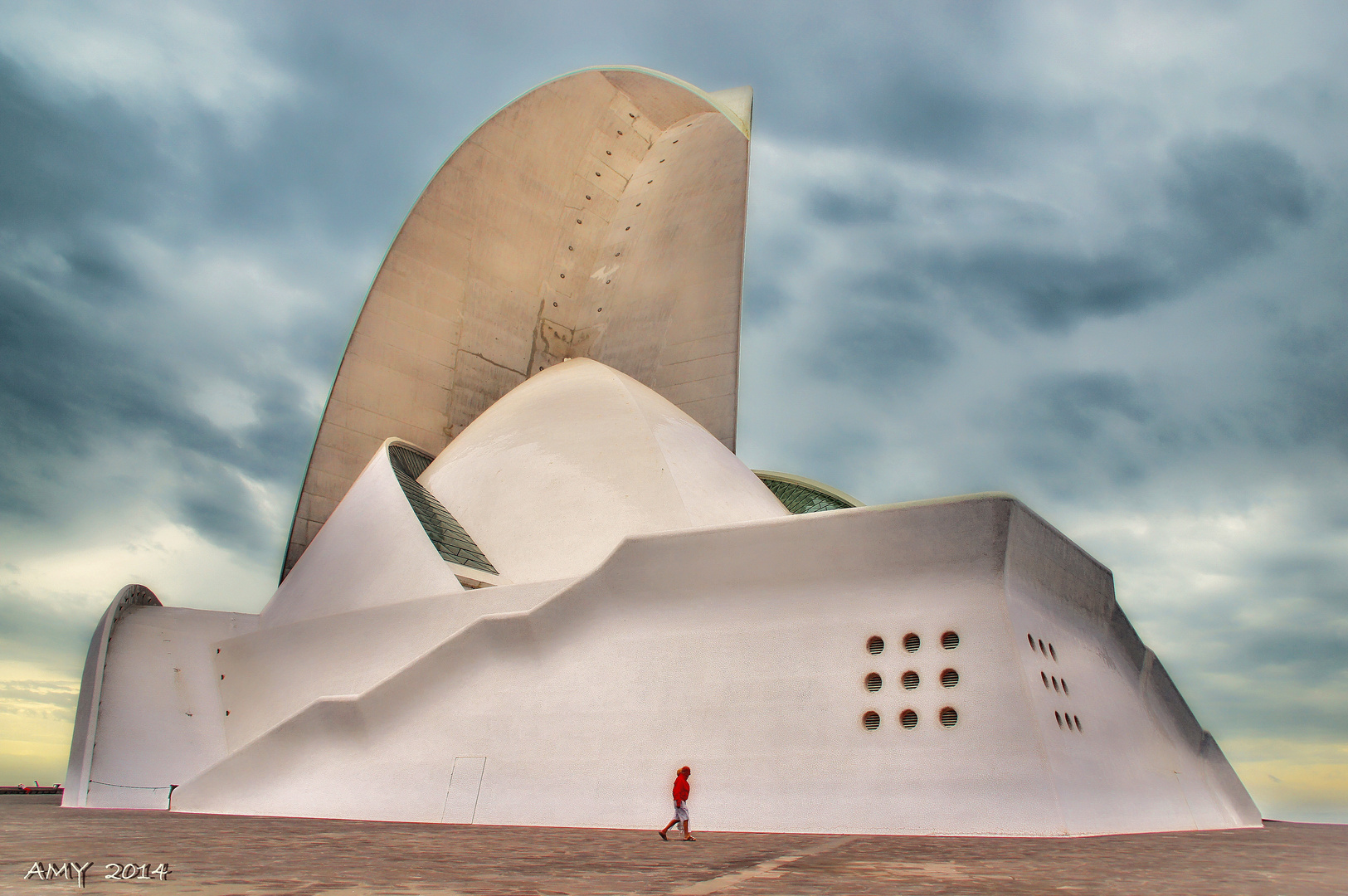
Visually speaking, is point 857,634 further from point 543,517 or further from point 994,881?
point 543,517

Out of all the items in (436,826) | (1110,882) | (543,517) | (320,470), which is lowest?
(1110,882)

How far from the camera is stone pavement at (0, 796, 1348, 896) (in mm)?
3629

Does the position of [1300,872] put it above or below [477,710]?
below

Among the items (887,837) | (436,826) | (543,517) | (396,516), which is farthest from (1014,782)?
(396,516)

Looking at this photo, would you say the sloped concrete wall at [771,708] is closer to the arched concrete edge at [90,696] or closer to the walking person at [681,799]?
the walking person at [681,799]

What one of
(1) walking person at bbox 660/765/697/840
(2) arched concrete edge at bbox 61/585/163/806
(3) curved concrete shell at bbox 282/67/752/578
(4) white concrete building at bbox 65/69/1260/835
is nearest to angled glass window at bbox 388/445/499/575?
(4) white concrete building at bbox 65/69/1260/835

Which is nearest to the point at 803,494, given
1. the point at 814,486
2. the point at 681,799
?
the point at 814,486

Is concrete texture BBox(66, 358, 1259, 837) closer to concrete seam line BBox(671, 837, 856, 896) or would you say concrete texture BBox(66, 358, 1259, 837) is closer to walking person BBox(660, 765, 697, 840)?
walking person BBox(660, 765, 697, 840)

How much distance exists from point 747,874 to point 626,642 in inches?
171

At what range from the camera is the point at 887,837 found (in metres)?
6.27

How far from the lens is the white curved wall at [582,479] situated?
37.6ft

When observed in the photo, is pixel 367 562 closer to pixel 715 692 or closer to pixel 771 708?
pixel 715 692

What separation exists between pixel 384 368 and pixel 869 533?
1207 cm

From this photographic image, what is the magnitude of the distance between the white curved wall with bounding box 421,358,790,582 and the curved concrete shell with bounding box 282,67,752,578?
3.04 meters
